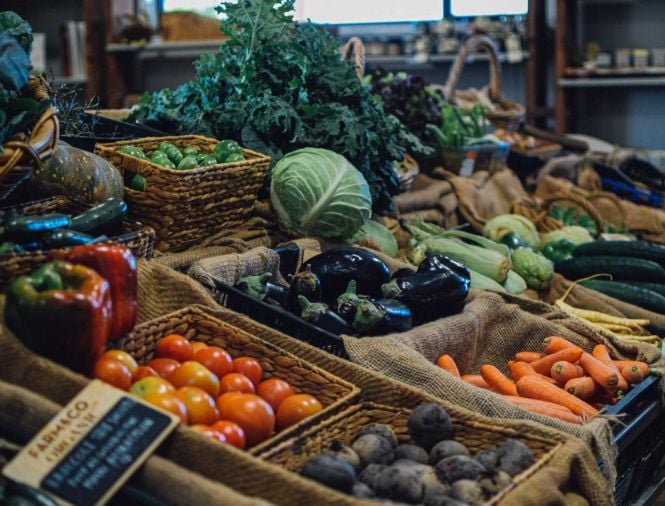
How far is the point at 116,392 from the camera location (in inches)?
64.1

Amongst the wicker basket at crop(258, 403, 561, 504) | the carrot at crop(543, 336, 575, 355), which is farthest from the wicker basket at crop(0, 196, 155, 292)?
the carrot at crop(543, 336, 575, 355)

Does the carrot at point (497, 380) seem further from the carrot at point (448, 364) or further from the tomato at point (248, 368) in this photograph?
the tomato at point (248, 368)

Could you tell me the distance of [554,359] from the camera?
103 inches

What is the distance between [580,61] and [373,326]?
5496 mm

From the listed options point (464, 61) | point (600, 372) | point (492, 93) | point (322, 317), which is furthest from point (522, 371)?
point (492, 93)

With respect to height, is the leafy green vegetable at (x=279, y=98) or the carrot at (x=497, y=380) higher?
the leafy green vegetable at (x=279, y=98)

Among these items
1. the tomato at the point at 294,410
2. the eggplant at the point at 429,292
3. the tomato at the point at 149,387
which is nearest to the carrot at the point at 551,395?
Result: the eggplant at the point at 429,292

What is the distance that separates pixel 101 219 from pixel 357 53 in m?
1.99

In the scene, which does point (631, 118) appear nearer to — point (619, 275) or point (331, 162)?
point (619, 275)

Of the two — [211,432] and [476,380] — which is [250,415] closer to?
[211,432]

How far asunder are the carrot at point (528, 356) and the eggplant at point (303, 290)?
675 millimetres

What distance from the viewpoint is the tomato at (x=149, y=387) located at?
67.9 inches

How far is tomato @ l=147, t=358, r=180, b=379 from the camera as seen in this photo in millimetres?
1905

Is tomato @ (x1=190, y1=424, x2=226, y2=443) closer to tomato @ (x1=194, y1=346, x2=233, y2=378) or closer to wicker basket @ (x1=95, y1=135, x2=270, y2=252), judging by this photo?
tomato @ (x1=194, y1=346, x2=233, y2=378)
